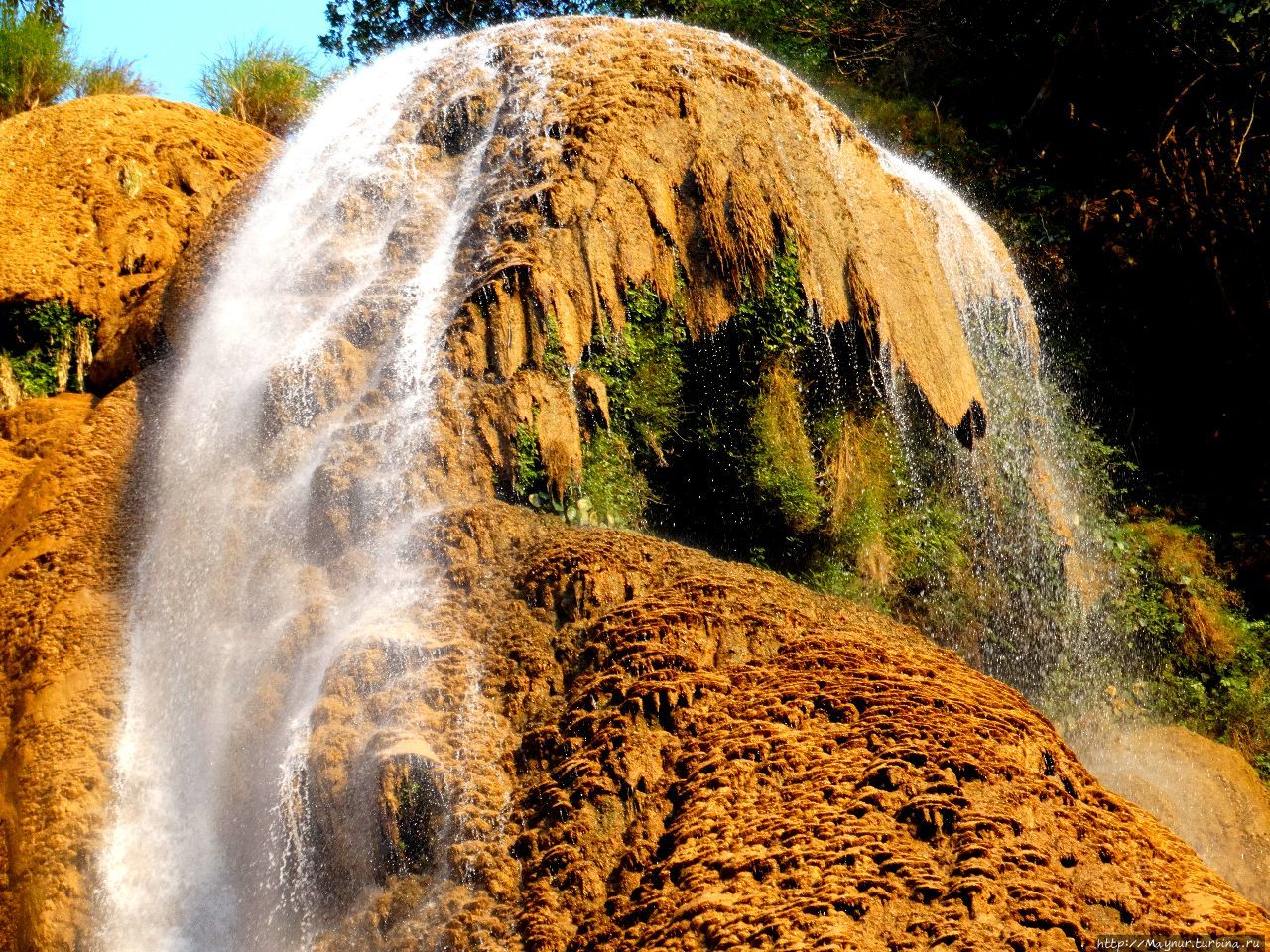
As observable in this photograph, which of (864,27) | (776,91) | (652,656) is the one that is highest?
(864,27)

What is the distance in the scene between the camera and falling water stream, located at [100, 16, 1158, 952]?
5660 millimetres

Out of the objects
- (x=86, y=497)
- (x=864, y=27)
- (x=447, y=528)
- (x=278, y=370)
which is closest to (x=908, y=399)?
(x=447, y=528)

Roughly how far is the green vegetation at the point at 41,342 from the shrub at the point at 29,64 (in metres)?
3.63

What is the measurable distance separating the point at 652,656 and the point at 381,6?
14.7 meters

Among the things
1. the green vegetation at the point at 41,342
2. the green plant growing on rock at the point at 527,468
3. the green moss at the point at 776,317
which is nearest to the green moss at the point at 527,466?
the green plant growing on rock at the point at 527,468

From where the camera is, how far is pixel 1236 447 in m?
11.2

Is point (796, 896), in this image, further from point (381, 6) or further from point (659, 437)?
point (381, 6)

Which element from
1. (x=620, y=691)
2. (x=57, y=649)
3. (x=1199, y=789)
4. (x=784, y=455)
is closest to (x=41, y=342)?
(x=57, y=649)

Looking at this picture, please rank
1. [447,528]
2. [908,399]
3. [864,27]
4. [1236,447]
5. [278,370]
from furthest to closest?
[864,27] → [1236,447] → [908,399] → [278,370] → [447,528]

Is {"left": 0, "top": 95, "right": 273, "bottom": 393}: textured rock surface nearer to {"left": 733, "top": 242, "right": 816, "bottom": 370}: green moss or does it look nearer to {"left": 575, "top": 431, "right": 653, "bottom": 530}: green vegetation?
{"left": 575, "top": 431, "right": 653, "bottom": 530}: green vegetation

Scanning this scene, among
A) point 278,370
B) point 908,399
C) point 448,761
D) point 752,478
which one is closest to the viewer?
point 448,761

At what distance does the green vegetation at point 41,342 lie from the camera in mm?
9070

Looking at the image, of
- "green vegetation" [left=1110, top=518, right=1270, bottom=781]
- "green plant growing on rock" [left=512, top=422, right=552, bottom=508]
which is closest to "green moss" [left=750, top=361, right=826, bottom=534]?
"green plant growing on rock" [left=512, top=422, right=552, bottom=508]

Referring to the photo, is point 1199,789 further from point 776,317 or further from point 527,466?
point 527,466
